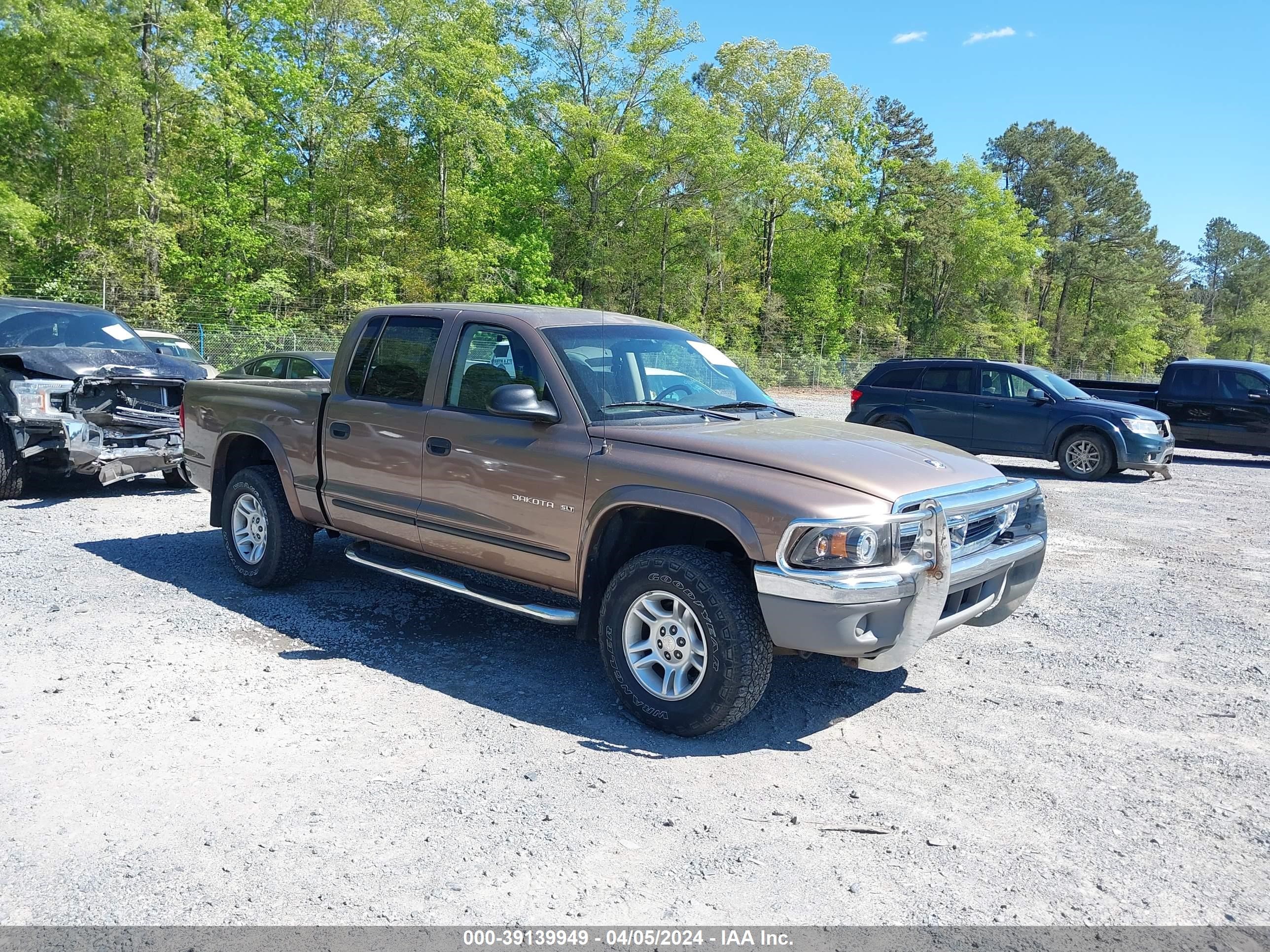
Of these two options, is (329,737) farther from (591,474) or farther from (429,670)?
(591,474)

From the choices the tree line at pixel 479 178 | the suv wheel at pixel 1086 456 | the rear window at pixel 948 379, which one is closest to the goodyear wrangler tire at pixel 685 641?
the suv wheel at pixel 1086 456

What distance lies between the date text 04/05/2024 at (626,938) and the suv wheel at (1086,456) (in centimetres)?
1254

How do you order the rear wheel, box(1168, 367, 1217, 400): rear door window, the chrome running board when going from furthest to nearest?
box(1168, 367, 1217, 400): rear door window → the rear wheel → the chrome running board

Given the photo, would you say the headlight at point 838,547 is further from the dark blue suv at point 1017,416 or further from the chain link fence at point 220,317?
the chain link fence at point 220,317

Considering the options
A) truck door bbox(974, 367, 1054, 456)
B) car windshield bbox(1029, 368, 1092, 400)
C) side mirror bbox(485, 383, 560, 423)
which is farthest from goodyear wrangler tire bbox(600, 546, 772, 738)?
car windshield bbox(1029, 368, 1092, 400)

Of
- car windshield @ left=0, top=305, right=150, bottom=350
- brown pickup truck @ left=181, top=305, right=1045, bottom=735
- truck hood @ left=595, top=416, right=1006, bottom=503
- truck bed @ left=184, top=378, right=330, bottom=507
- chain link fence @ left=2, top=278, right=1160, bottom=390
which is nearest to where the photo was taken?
brown pickup truck @ left=181, top=305, right=1045, bottom=735

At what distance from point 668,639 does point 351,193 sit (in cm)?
3821

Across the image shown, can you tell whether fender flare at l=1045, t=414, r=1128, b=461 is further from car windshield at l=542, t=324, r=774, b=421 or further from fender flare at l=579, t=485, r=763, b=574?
fender flare at l=579, t=485, r=763, b=574

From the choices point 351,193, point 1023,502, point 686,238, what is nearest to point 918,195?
point 686,238

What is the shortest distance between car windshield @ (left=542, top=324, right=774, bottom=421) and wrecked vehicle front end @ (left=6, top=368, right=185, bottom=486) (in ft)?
20.5

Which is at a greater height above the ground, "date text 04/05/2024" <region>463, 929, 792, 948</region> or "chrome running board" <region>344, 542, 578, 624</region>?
"chrome running board" <region>344, 542, 578, 624</region>

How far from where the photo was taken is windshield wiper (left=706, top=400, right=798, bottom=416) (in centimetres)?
501

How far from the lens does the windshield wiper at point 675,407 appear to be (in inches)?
186

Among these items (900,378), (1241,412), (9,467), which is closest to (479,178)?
(900,378)
